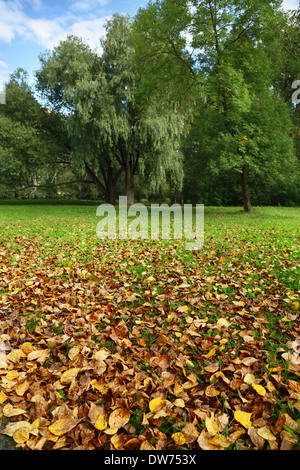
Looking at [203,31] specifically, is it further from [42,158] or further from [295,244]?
[42,158]

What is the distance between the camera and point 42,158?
21156 mm

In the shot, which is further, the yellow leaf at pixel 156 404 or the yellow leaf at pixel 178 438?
the yellow leaf at pixel 156 404

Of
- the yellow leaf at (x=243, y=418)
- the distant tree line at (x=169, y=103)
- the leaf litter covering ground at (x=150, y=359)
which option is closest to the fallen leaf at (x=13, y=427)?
the leaf litter covering ground at (x=150, y=359)

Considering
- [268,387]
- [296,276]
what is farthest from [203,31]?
[268,387]

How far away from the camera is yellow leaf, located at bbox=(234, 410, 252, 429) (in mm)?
1536

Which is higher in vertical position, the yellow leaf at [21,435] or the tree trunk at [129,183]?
the tree trunk at [129,183]

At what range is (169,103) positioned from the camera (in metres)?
17.0

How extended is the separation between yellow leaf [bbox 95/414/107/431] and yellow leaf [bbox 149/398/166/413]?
277mm

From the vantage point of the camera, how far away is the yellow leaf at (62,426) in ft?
4.98

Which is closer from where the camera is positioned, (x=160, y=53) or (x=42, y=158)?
(x=160, y=53)

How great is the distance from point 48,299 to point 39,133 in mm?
22817

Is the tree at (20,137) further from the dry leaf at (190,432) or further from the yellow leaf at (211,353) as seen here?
the dry leaf at (190,432)

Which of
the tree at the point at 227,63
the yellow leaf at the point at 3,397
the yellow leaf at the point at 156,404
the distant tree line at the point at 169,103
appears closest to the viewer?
the yellow leaf at the point at 156,404

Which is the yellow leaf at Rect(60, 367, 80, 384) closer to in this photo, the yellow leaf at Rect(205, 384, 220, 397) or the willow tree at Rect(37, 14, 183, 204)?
the yellow leaf at Rect(205, 384, 220, 397)
